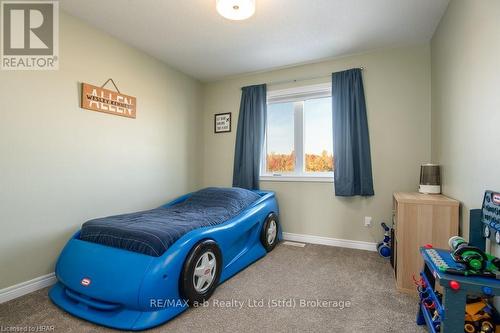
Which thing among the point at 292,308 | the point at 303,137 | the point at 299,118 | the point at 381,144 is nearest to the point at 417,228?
the point at 292,308

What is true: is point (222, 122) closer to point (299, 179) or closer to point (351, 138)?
point (299, 179)

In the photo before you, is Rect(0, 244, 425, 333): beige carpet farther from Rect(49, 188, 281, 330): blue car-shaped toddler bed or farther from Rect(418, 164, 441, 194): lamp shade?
Rect(418, 164, 441, 194): lamp shade

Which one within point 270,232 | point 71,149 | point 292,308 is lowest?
point 292,308

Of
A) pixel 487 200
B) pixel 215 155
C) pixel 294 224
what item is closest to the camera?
pixel 487 200

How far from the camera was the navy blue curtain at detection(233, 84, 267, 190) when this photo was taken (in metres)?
3.41

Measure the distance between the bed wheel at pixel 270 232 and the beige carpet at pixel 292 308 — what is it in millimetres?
360

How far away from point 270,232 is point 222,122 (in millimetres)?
1814

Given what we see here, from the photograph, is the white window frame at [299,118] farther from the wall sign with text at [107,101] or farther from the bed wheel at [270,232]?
the wall sign with text at [107,101]

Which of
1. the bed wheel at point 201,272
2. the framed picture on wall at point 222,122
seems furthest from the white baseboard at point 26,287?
the framed picture on wall at point 222,122

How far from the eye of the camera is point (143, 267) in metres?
1.53

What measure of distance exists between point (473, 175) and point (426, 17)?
1534mm

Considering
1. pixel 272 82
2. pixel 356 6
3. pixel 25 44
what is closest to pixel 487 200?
pixel 356 6

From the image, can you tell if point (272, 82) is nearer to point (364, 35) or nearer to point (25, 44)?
point (364, 35)

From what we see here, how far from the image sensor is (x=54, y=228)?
2090 mm
